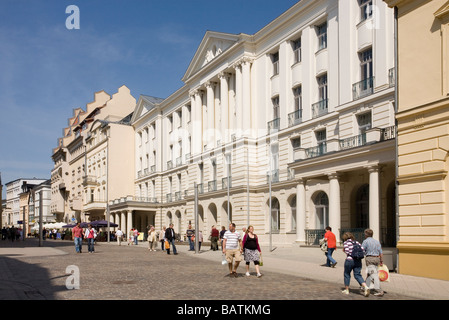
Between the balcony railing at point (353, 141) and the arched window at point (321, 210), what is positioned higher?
the balcony railing at point (353, 141)

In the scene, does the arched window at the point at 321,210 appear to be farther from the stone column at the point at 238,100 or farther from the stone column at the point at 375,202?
the stone column at the point at 238,100

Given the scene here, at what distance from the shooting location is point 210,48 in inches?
1858

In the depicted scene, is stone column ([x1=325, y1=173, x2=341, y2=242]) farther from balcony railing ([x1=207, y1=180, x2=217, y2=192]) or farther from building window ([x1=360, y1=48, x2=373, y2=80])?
balcony railing ([x1=207, y1=180, x2=217, y2=192])

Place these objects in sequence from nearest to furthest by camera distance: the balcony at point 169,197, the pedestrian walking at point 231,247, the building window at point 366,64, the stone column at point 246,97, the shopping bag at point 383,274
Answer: the shopping bag at point 383,274 < the pedestrian walking at point 231,247 < the building window at point 366,64 < the stone column at point 246,97 < the balcony at point 169,197

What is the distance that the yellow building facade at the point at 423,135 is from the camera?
1600 cm

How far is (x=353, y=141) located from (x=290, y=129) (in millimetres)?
8982

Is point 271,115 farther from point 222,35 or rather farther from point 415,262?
point 415,262

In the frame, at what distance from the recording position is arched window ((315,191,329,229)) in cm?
3128

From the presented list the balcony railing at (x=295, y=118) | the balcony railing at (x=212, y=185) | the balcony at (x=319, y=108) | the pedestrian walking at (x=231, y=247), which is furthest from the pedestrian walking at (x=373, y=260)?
the balcony railing at (x=212, y=185)

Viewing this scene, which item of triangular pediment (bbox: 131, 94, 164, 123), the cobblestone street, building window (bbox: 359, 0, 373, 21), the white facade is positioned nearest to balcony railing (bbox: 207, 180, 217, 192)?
triangular pediment (bbox: 131, 94, 164, 123)

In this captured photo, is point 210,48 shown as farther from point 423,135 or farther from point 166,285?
point 166,285

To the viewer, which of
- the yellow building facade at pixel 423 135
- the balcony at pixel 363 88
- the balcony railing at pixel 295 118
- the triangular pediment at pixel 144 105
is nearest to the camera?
the yellow building facade at pixel 423 135

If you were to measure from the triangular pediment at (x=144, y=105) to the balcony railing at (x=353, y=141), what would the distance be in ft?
117

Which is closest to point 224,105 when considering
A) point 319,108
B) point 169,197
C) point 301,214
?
point 319,108
